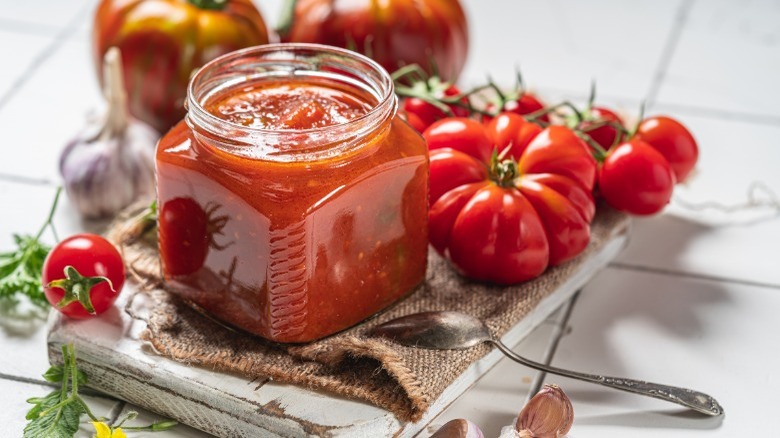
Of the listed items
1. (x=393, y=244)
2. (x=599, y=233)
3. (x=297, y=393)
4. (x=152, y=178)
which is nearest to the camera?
(x=297, y=393)

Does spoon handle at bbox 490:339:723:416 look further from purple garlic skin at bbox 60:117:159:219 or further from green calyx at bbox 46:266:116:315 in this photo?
purple garlic skin at bbox 60:117:159:219

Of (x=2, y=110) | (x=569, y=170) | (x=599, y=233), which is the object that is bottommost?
(x=2, y=110)

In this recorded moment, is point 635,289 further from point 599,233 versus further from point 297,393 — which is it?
point 297,393

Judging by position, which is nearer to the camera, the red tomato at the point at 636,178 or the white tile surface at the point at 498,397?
the white tile surface at the point at 498,397

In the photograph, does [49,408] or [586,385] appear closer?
[49,408]

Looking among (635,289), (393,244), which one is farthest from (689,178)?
(393,244)

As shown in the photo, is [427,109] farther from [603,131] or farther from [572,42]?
[572,42]

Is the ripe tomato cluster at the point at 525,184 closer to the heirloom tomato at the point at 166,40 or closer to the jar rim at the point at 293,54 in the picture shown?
the jar rim at the point at 293,54

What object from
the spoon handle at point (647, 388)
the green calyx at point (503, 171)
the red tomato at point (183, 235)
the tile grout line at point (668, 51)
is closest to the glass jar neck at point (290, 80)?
the red tomato at point (183, 235)
